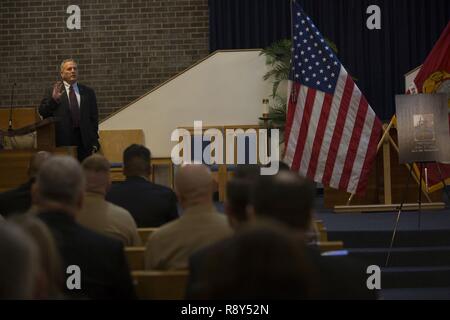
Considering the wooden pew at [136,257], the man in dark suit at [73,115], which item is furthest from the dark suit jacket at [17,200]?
the man in dark suit at [73,115]

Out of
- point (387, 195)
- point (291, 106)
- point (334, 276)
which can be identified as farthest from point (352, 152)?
point (334, 276)

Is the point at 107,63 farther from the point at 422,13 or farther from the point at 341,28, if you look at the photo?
the point at 422,13

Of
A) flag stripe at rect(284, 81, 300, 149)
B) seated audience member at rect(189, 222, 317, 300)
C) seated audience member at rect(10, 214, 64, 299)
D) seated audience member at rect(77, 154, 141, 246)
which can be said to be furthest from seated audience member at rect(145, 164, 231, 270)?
flag stripe at rect(284, 81, 300, 149)

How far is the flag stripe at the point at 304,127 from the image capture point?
352 inches

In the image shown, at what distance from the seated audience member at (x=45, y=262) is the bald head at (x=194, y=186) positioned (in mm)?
1584

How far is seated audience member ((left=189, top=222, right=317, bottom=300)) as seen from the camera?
183 cm

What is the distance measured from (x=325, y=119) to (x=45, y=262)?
6.82m

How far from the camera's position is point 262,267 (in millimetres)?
1834

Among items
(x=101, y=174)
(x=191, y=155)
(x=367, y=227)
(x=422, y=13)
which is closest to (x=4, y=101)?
(x=191, y=155)

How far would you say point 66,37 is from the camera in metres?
14.0

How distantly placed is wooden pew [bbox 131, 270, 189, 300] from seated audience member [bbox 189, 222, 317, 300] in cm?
158

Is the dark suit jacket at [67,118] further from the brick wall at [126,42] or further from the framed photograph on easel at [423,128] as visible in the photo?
the brick wall at [126,42]

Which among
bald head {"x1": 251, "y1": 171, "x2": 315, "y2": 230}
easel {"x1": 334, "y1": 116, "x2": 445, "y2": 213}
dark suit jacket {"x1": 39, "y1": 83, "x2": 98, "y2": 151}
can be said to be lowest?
easel {"x1": 334, "y1": 116, "x2": 445, "y2": 213}

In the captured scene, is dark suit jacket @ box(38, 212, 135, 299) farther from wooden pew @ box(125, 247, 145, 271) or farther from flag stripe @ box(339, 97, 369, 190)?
flag stripe @ box(339, 97, 369, 190)
